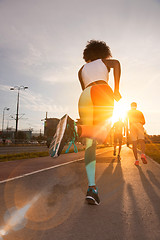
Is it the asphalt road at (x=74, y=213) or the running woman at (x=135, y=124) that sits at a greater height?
the running woman at (x=135, y=124)

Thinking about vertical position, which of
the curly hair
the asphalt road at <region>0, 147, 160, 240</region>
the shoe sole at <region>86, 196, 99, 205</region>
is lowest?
the asphalt road at <region>0, 147, 160, 240</region>

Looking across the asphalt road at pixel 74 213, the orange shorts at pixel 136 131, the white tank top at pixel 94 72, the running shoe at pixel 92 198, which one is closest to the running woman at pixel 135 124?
the orange shorts at pixel 136 131

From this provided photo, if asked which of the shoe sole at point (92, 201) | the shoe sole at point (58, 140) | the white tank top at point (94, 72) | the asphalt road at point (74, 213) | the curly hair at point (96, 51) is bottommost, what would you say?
the asphalt road at point (74, 213)

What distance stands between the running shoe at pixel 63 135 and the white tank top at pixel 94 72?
2.29 ft

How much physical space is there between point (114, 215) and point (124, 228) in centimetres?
31

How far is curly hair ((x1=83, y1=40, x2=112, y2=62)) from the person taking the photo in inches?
124

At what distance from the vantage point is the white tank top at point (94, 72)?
114 inches

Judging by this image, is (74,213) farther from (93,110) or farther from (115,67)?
(115,67)

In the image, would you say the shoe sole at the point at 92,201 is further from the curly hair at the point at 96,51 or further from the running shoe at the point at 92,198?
the curly hair at the point at 96,51

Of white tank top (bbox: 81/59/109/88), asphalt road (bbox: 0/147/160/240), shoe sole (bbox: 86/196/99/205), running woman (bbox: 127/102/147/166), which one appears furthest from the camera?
running woman (bbox: 127/102/147/166)

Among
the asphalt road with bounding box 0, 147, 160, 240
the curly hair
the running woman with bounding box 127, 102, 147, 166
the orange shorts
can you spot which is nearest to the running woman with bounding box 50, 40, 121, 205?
the curly hair

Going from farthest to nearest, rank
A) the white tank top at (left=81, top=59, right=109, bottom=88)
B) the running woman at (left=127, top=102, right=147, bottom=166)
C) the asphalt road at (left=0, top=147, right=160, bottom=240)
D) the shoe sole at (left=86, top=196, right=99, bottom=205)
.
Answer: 1. the running woman at (left=127, top=102, right=147, bottom=166)
2. the white tank top at (left=81, top=59, right=109, bottom=88)
3. the shoe sole at (left=86, top=196, right=99, bottom=205)
4. the asphalt road at (left=0, top=147, right=160, bottom=240)

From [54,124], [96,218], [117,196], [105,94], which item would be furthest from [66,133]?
[117,196]

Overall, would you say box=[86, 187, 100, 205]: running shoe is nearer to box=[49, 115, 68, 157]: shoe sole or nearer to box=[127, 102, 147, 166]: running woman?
box=[49, 115, 68, 157]: shoe sole
